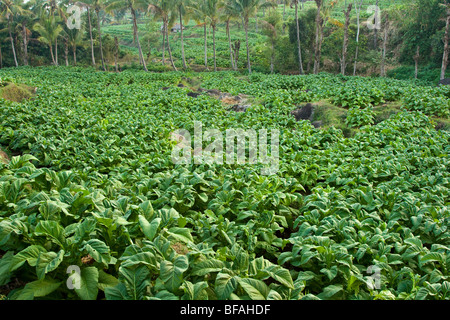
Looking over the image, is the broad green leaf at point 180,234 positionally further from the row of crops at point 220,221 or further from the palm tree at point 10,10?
the palm tree at point 10,10

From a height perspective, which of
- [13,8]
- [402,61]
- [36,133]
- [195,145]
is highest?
[13,8]

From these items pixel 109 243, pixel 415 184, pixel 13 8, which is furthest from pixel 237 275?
pixel 13 8

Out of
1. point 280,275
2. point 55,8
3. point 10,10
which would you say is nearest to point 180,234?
point 280,275

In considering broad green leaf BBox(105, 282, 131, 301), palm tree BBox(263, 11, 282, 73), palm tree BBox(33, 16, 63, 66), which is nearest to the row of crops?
broad green leaf BBox(105, 282, 131, 301)

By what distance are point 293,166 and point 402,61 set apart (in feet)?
103

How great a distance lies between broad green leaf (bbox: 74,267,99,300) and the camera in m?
2.67

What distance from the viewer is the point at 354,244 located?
352 cm

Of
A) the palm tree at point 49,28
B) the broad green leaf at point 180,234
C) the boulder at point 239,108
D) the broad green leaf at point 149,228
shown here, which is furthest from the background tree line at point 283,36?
the broad green leaf at point 149,228

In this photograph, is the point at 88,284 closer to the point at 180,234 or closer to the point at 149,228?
the point at 149,228

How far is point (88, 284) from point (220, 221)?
5.47 ft

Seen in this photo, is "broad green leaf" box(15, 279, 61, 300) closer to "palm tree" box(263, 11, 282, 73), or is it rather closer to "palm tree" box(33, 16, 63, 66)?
"palm tree" box(263, 11, 282, 73)

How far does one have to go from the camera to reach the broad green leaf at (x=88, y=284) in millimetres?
2672

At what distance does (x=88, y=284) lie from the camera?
274 centimetres

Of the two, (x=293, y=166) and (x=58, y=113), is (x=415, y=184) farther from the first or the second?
(x=58, y=113)
